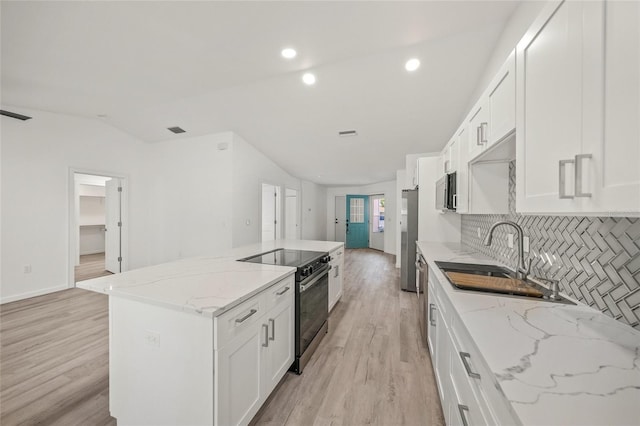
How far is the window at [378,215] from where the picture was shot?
332 inches

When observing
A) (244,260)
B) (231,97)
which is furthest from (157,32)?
(244,260)

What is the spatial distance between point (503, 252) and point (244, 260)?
214cm

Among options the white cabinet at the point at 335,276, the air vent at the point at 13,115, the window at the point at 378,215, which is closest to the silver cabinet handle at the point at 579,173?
the white cabinet at the point at 335,276

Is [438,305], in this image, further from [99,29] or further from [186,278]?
[99,29]

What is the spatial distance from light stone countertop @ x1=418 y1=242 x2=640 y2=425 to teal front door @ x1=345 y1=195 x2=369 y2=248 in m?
7.56

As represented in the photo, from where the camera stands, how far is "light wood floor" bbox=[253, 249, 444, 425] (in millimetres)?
1595

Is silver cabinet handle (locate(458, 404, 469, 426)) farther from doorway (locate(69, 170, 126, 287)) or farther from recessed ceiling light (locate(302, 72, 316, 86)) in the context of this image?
doorway (locate(69, 170, 126, 287))

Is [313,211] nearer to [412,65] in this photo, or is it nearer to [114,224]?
[114,224]

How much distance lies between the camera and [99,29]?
2139mm

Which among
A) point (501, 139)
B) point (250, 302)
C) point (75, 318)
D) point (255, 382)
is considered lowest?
point (75, 318)

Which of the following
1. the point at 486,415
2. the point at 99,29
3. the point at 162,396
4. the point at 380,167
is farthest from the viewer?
the point at 380,167

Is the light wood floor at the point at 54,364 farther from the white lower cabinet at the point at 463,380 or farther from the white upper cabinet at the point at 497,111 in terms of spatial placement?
the white upper cabinet at the point at 497,111

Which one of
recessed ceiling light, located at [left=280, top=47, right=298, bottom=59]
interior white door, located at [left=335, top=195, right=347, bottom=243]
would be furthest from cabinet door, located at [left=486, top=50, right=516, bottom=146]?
interior white door, located at [left=335, top=195, right=347, bottom=243]

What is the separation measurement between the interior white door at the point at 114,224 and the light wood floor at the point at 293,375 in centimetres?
172
